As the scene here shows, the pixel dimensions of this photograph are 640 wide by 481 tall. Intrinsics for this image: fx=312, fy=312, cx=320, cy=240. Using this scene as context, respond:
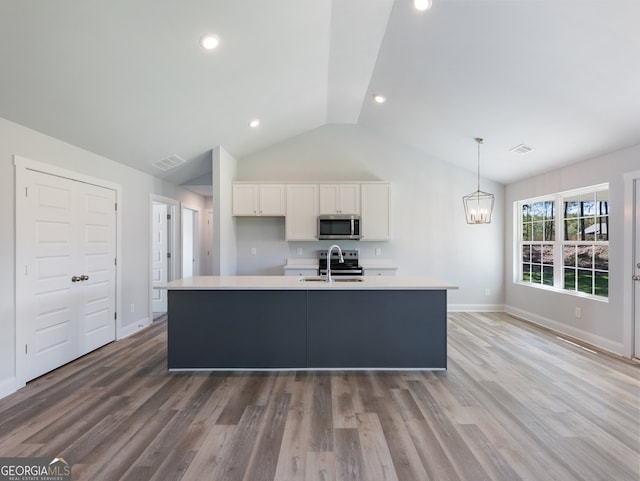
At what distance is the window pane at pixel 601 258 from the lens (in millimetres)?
3641

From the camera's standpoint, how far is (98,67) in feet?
8.04

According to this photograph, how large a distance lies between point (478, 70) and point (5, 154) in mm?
4161

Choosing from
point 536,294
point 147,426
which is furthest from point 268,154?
point 536,294

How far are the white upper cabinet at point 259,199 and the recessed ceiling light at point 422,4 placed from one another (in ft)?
10.4

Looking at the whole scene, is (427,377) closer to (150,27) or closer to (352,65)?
(352,65)

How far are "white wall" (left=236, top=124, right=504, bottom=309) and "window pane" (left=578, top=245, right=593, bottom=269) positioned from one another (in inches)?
56.6

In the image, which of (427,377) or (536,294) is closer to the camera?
(427,377)

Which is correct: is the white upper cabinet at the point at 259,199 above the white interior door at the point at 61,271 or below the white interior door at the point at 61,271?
above

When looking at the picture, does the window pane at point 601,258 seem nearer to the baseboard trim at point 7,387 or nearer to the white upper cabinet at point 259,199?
the white upper cabinet at point 259,199

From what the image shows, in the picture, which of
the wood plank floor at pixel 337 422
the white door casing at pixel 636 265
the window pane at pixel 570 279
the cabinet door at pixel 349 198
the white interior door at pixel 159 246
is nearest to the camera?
the wood plank floor at pixel 337 422

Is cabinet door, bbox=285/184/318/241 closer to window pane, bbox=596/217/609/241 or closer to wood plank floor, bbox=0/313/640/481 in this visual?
wood plank floor, bbox=0/313/640/481

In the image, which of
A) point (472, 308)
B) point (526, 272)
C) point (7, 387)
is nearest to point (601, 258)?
point (526, 272)

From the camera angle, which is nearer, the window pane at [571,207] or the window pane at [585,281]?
the window pane at [585,281]

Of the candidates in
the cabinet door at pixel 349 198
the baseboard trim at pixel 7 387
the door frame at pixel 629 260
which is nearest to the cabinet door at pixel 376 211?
the cabinet door at pixel 349 198
